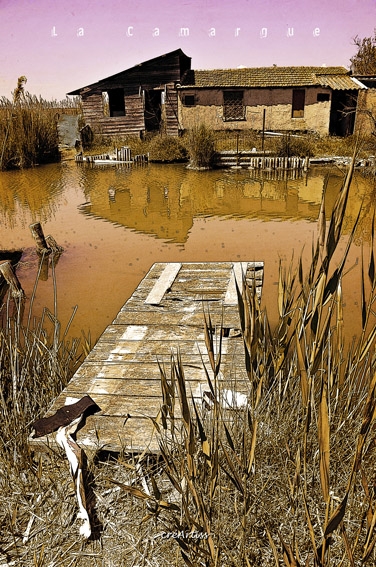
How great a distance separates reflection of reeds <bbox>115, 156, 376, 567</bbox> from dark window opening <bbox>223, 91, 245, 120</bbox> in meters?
20.1

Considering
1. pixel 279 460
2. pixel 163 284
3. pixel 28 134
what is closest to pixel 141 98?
pixel 28 134

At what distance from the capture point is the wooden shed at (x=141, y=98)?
19.8 m

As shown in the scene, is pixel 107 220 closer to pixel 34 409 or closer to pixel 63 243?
pixel 63 243

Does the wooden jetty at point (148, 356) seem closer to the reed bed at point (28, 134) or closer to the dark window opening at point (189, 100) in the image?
the reed bed at point (28, 134)

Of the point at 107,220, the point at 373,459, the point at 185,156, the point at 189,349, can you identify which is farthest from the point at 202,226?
the point at 185,156

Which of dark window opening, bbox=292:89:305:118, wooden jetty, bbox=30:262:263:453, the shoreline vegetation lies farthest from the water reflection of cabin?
the shoreline vegetation

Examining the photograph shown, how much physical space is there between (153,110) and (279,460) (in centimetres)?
2096

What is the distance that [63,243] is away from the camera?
7.70 meters

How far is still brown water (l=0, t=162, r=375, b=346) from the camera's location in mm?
5586

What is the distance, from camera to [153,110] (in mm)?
20859

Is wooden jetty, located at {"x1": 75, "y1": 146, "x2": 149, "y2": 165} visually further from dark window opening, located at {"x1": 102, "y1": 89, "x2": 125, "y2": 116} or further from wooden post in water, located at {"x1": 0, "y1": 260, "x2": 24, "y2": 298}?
wooden post in water, located at {"x1": 0, "y1": 260, "x2": 24, "y2": 298}

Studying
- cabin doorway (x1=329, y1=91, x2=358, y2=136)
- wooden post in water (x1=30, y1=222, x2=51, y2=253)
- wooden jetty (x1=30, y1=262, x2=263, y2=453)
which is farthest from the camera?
cabin doorway (x1=329, y1=91, x2=358, y2=136)

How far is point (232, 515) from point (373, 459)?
24.1 inches

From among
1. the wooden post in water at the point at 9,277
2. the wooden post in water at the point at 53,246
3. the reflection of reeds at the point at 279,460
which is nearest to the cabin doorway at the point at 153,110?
the wooden post in water at the point at 53,246
